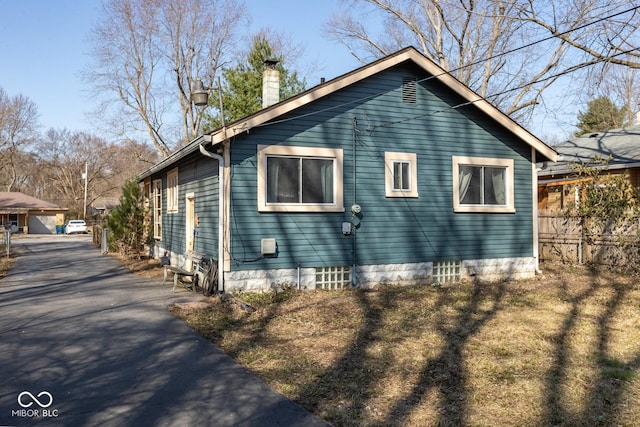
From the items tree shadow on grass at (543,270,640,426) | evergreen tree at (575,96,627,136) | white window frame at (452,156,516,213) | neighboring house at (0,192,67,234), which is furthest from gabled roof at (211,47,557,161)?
neighboring house at (0,192,67,234)

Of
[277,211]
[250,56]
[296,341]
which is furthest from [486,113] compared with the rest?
[250,56]

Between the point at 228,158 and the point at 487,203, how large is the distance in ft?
22.5

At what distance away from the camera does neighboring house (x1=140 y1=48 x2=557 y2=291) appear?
1107 centimetres

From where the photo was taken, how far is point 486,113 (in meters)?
13.3

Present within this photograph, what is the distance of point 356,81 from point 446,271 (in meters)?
5.15

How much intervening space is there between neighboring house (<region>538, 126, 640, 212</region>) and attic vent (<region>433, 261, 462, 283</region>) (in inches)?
211

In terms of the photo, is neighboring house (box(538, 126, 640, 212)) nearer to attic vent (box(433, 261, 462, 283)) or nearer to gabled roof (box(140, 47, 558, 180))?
gabled roof (box(140, 47, 558, 180))

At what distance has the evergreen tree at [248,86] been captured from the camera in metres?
28.8

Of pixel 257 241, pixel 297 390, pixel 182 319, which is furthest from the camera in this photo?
pixel 257 241


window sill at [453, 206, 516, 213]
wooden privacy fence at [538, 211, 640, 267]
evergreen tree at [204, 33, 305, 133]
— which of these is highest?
evergreen tree at [204, 33, 305, 133]

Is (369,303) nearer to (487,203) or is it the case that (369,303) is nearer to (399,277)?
(399,277)

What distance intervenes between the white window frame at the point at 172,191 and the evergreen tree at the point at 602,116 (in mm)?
33695

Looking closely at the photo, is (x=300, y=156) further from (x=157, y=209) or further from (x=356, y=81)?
(x=157, y=209)

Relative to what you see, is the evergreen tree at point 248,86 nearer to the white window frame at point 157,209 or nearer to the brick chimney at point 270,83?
the white window frame at point 157,209
